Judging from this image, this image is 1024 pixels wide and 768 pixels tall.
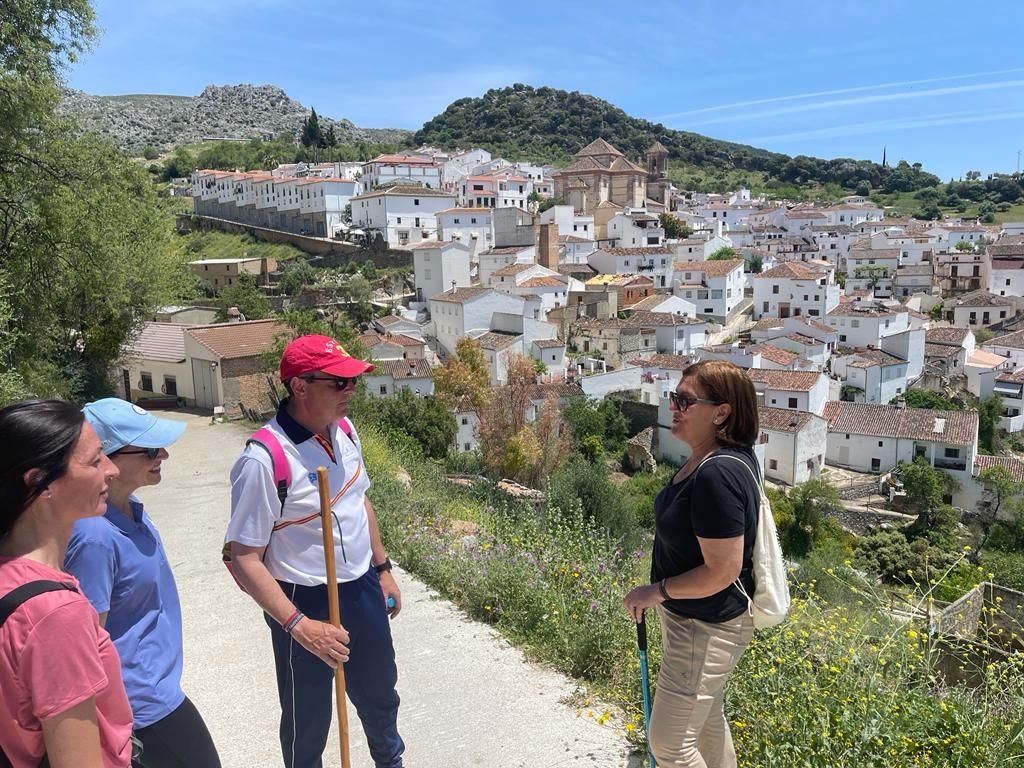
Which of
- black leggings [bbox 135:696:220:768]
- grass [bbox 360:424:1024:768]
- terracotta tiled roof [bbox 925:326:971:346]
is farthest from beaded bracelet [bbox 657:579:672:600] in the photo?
terracotta tiled roof [bbox 925:326:971:346]

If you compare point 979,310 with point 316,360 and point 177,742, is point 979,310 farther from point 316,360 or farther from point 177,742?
point 177,742

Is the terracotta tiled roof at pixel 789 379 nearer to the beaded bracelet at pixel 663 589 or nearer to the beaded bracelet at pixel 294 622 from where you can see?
the beaded bracelet at pixel 663 589

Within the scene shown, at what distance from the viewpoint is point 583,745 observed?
3.03 m

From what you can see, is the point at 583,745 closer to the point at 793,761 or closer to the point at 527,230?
the point at 793,761

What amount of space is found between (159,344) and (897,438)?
83.8ft

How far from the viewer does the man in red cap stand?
7.63 ft

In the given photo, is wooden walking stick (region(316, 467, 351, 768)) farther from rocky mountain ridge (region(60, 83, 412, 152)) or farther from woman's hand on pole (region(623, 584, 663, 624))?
rocky mountain ridge (region(60, 83, 412, 152))

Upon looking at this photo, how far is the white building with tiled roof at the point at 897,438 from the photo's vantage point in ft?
85.2

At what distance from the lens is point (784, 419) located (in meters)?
27.0

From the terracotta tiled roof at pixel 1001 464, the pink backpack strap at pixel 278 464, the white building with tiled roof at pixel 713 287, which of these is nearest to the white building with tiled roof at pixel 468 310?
the white building with tiled roof at pixel 713 287

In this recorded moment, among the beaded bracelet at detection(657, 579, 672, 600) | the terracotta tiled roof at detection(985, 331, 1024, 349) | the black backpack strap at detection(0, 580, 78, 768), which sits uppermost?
the black backpack strap at detection(0, 580, 78, 768)

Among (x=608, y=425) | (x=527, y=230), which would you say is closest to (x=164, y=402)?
(x=608, y=425)

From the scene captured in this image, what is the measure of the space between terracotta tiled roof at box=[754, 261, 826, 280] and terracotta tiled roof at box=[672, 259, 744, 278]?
80.2 inches

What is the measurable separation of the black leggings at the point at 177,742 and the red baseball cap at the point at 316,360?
1.14 meters
